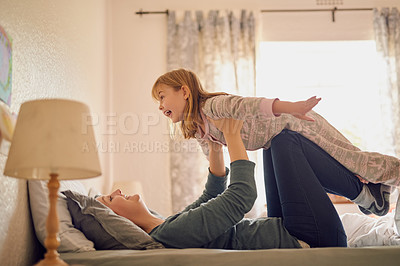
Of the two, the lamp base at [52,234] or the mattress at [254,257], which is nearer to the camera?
the lamp base at [52,234]

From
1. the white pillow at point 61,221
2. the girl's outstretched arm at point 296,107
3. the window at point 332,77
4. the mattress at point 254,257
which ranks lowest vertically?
the mattress at point 254,257

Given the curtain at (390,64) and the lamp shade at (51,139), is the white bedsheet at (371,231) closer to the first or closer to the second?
the lamp shade at (51,139)

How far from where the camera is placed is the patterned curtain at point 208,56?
13.9ft

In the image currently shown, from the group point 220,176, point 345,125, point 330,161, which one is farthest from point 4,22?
point 345,125

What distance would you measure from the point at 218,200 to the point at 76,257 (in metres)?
0.48

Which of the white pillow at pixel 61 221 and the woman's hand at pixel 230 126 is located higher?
the woman's hand at pixel 230 126

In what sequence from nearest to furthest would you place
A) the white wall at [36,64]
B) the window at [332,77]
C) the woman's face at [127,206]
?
the white wall at [36,64] → the woman's face at [127,206] → the window at [332,77]

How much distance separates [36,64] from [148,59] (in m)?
2.64

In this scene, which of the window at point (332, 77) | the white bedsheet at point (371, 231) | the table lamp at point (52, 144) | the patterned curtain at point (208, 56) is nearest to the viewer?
the table lamp at point (52, 144)

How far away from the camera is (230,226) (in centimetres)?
149

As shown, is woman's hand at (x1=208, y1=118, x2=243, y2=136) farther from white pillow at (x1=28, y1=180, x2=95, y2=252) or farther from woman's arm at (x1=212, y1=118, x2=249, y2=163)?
white pillow at (x1=28, y1=180, x2=95, y2=252)

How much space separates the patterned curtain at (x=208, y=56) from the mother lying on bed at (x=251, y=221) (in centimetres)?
254

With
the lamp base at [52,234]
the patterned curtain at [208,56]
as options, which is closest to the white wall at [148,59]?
the patterned curtain at [208,56]

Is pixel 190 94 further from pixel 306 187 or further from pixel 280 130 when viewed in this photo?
pixel 306 187
